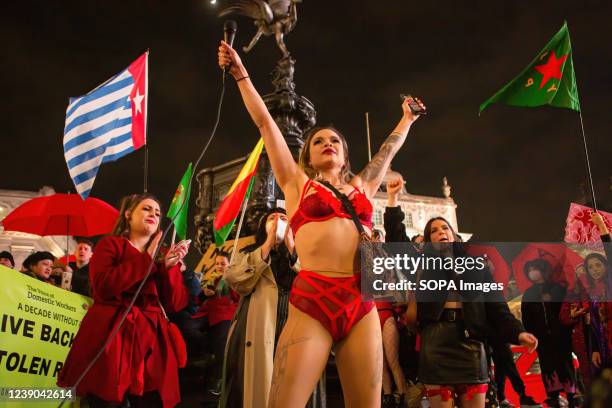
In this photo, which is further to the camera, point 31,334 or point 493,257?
point 493,257

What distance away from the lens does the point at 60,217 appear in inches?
290

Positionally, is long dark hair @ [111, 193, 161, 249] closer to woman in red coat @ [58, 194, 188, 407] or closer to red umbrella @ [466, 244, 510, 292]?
woman in red coat @ [58, 194, 188, 407]

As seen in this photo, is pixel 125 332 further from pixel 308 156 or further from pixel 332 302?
pixel 308 156

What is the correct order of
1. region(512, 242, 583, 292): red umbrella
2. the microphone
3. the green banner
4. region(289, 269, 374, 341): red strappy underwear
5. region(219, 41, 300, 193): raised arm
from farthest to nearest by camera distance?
region(512, 242, 583, 292): red umbrella → the green banner → the microphone → region(219, 41, 300, 193): raised arm → region(289, 269, 374, 341): red strappy underwear

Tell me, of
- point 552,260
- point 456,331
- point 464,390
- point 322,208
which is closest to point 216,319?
point 456,331

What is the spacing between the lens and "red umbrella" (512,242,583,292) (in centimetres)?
653

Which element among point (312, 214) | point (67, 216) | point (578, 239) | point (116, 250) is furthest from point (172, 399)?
point (578, 239)

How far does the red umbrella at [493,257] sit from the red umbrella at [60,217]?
17.0 feet

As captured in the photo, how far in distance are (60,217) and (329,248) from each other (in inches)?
241

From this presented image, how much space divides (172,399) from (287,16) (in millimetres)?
7910

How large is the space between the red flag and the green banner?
6834mm

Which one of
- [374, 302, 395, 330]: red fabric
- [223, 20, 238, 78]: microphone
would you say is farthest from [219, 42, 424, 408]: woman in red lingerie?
[374, 302, 395, 330]: red fabric

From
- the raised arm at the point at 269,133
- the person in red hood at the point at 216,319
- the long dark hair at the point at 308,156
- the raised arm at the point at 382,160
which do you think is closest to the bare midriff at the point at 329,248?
the raised arm at the point at 269,133

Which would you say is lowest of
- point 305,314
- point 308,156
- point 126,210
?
point 305,314
